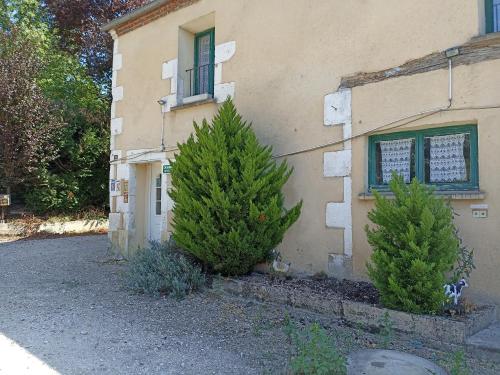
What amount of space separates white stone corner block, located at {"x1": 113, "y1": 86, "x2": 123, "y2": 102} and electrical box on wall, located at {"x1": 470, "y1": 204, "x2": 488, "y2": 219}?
633 cm

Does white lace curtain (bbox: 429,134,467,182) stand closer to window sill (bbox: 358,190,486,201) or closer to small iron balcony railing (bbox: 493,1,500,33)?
window sill (bbox: 358,190,486,201)

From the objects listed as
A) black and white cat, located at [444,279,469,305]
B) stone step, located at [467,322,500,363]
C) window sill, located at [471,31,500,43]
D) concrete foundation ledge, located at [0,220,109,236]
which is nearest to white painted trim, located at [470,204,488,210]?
black and white cat, located at [444,279,469,305]

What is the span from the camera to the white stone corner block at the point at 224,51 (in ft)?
21.3

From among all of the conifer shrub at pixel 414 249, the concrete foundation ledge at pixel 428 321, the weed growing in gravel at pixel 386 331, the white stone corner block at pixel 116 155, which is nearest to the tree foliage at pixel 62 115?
the white stone corner block at pixel 116 155

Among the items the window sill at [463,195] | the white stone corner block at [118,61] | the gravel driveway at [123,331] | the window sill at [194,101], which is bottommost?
the gravel driveway at [123,331]

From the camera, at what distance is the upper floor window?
174 inches

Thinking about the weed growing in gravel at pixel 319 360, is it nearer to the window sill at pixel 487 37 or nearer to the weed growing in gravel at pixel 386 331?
the weed growing in gravel at pixel 386 331

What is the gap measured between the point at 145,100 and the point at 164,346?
16.8 feet

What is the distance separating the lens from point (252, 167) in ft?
16.9

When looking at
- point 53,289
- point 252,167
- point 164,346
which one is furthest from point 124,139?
point 164,346

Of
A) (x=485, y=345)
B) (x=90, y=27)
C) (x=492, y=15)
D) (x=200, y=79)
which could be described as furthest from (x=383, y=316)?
(x=90, y=27)

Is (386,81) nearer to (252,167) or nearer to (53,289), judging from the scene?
(252,167)

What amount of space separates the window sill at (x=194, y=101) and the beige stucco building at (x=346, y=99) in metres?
0.02

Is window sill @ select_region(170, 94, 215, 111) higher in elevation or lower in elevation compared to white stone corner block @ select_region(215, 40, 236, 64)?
lower
